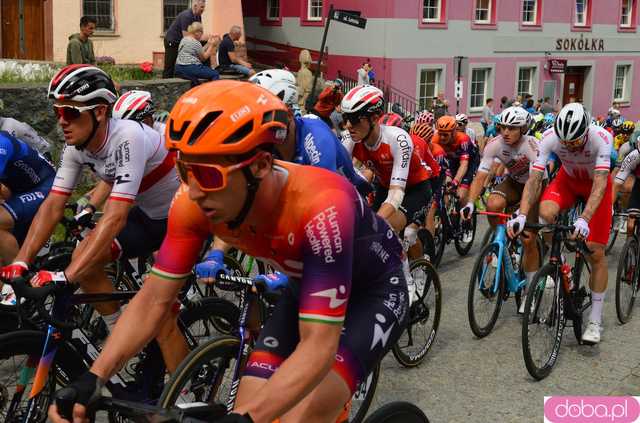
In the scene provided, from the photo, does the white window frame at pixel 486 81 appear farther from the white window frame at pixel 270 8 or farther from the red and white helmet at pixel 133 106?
the red and white helmet at pixel 133 106

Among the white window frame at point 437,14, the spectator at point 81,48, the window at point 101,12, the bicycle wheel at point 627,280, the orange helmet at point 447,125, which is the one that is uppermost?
the white window frame at point 437,14

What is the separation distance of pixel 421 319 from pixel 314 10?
88.9 feet

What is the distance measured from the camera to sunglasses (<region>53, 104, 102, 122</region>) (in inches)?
188

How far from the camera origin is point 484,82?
32.5 m

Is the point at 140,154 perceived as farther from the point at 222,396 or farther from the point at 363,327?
the point at 363,327

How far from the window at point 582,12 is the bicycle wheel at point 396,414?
36.3m

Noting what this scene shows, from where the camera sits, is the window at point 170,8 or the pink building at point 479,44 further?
the pink building at point 479,44

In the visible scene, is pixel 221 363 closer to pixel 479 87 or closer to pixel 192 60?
pixel 192 60

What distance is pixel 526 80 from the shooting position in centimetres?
3459

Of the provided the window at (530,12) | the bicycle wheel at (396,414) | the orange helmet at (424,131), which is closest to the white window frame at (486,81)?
the window at (530,12)

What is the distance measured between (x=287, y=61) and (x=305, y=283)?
99.1ft

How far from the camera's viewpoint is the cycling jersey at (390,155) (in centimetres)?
653

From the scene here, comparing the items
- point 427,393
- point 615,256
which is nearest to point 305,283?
point 427,393

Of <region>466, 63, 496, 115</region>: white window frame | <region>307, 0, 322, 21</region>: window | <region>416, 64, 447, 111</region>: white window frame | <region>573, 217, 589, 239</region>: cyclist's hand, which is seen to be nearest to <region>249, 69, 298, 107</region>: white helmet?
<region>573, 217, 589, 239</region>: cyclist's hand
